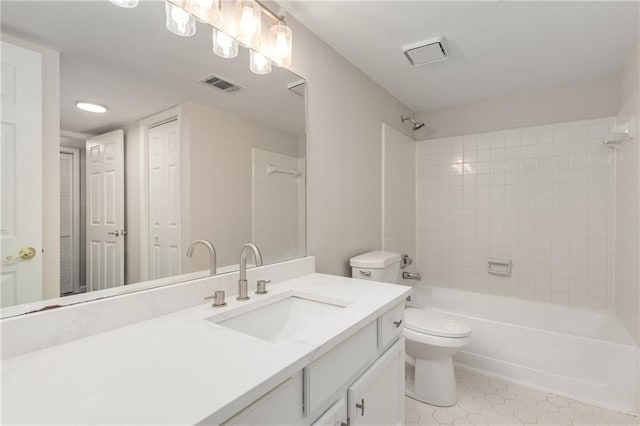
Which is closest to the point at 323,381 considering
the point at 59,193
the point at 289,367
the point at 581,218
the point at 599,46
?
the point at 289,367

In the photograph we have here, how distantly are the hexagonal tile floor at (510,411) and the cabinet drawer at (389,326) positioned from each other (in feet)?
2.69

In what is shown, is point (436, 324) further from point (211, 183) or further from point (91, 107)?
point (91, 107)

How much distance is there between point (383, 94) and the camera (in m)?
2.56

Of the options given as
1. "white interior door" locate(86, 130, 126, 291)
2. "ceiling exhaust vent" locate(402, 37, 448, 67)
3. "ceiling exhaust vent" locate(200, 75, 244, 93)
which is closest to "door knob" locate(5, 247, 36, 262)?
"white interior door" locate(86, 130, 126, 291)

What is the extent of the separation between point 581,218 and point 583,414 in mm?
1450

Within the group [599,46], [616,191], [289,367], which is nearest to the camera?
[289,367]

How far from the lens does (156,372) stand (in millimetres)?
625

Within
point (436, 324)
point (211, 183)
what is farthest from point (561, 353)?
point (211, 183)

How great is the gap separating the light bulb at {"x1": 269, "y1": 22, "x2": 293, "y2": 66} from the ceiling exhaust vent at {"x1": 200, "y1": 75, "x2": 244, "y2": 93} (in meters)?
0.26

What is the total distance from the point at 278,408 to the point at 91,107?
0.99 metres

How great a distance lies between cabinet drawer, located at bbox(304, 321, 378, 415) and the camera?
2.58 feet

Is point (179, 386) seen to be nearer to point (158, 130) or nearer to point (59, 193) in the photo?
point (59, 193)

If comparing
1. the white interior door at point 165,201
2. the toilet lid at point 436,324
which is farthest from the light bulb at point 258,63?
the toilet lid at point 436,324

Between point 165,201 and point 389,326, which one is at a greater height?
point 165,201
